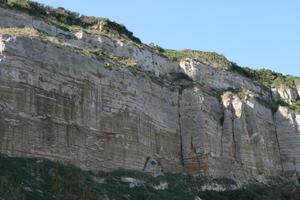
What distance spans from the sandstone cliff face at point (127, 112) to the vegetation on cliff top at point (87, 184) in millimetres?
932

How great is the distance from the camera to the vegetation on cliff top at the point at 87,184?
19.8m

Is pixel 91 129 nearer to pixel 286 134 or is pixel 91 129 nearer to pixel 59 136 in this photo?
pixel 59 136

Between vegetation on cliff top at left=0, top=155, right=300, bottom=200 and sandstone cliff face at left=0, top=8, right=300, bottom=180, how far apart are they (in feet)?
3.06

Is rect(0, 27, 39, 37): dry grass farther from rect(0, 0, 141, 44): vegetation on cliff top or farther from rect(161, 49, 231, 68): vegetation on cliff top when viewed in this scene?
rect(161, 49, 231, 68): vegetation on cliff top

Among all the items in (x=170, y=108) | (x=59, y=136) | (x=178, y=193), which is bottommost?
(x=178, y=193)

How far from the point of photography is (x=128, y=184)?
83.3 feet

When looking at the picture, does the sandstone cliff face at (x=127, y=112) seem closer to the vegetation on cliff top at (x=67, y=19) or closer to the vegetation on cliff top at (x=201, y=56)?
the vegetation on cliff top at (x=67, y=19)

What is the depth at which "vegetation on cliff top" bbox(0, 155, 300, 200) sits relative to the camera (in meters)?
19.8

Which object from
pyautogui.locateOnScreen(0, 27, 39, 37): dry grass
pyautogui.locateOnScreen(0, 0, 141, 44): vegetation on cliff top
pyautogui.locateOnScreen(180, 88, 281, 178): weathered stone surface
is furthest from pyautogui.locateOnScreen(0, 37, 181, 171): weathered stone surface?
pyautogui.locateOnScreen(0, 0, 141, 44): vegetation on cliff top

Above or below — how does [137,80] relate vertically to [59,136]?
above

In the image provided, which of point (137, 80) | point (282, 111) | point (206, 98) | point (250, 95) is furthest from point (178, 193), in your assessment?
point (282, 111)

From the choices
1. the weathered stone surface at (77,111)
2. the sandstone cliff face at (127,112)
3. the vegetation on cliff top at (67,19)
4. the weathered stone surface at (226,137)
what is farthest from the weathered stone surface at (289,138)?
the vegetation on cliff top at (67,19)

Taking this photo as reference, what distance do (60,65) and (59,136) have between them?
344cm

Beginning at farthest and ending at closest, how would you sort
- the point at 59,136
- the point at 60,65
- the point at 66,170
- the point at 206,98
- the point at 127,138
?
1. the point at 206,98
2. the point at 127,138
3. the point at 60,65
4. the point at 59,136
5. the point at 66,170
